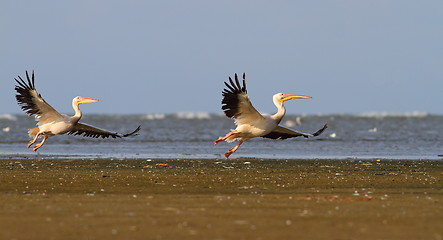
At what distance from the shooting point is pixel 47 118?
73.1ft

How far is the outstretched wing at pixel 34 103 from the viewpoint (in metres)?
20.6

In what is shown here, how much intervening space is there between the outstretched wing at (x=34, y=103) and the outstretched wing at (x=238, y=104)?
526cm

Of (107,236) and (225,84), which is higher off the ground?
(225,84)

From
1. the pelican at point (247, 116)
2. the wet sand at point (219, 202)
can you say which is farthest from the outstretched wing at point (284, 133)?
the wet sand at point (219, 202)

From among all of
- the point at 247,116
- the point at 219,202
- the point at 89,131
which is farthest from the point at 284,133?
the point at 219,202

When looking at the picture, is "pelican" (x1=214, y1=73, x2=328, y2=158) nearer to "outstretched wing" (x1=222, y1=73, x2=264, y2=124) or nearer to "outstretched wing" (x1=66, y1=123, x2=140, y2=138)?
"outstretched wing" (x1=222, y1=73, x2=264, y2=124)

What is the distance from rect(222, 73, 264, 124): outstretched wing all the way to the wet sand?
4.28 feet

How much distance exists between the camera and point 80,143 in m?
33.7

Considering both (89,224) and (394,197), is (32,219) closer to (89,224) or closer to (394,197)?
(89,224)

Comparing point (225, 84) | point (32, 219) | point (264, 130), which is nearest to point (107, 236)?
point (32, 219)

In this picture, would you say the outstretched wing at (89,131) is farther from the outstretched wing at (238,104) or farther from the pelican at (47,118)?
the outstretched wing at (238,104)

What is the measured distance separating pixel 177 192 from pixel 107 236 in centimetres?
477

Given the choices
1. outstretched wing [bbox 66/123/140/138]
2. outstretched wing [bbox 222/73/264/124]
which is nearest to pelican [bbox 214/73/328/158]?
outstretched wing [bbox 222/73/264/124]

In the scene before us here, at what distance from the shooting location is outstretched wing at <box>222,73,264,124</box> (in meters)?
17.5
